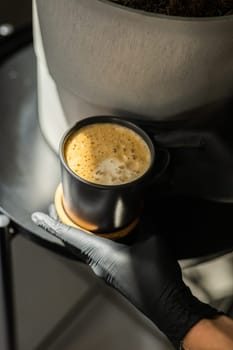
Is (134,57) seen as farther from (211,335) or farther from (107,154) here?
(211,335)

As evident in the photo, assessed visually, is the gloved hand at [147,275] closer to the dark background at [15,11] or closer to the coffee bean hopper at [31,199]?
the coffee bean hopper at [31,199]

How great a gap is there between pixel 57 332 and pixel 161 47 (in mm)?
634

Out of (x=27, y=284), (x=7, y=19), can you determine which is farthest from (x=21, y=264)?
(x=7, y=19)

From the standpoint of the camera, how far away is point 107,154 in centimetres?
56

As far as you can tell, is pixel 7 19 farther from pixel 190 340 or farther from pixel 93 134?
pixel 190 340

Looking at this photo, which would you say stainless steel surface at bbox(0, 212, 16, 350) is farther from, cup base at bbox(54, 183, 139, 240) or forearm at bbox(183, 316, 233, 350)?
forearm at bbox(183, 316, 233, 350)

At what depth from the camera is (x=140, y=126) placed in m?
0.59

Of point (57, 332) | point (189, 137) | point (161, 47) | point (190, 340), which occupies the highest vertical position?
point (161, 47)

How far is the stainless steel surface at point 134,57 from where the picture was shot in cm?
49

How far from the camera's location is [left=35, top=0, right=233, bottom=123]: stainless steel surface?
489mm

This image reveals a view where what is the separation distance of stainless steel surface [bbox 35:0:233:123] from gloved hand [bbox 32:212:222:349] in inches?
5.0

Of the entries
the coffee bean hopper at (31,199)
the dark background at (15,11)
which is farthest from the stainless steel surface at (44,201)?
the dark background at (15,11)

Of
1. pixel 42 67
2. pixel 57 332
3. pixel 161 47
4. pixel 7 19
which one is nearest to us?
pixel 161 47

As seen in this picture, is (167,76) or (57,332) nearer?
(167,76)
